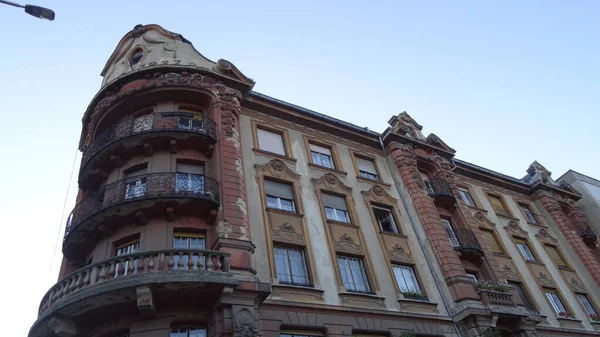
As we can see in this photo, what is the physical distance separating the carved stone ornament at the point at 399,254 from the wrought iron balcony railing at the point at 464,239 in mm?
3352

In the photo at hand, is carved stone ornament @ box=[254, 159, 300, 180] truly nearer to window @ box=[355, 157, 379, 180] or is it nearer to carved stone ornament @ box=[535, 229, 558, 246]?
window @ box=[355, 157, 379, 180]

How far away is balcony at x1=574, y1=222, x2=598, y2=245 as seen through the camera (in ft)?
93.0

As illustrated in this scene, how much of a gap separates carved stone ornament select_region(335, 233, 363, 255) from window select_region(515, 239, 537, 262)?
1220 centimetres

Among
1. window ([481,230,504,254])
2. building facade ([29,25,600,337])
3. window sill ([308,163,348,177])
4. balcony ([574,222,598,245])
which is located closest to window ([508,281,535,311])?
building facade ([29,25,600,337])

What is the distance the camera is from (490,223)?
24.0 metres

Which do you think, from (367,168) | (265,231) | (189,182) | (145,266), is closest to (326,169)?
(367,168)

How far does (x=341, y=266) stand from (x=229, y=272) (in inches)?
199

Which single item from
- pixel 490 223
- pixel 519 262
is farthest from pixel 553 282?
pixel 490 223

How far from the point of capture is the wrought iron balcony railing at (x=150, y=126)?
54.3 ft

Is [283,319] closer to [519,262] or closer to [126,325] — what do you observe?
[126,325]

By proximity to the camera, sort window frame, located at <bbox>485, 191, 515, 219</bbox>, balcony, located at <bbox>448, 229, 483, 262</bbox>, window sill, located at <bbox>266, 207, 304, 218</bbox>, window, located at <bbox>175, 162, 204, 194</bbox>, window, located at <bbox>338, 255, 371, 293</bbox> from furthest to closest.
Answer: window frame, located at <bbox>485, 191, 515, 219</bbox>
balcony, located at <bbox>448, 229, 483, 262</bbox>
window sill, located at <bbox>266, 207, 304, 218</bbox>
window, located at <bbox>338, 255, 371, 293</bbox>
window, located at <bbox>175, 162, 204, 194</bbox>

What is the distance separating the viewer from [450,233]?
21.3 metres

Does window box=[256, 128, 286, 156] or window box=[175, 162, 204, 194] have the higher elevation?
window box=[256, 128, 286, 156]

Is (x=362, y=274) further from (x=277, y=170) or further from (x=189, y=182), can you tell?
(x=189, y=182)
